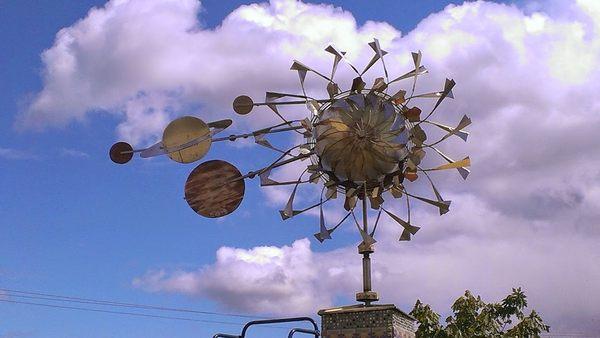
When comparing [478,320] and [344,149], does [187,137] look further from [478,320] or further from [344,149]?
[478,320]

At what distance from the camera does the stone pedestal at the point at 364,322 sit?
8102 millimetres

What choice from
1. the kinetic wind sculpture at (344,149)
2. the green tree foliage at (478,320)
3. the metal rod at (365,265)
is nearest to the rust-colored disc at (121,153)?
the kinetic wind sculpture at (344,149)

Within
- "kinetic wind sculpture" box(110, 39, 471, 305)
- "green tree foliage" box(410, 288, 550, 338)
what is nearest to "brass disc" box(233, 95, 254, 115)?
"kinetic wind sculpture" box(110, 39, 471, 305)

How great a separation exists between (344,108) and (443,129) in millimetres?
1314

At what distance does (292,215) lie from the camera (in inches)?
349

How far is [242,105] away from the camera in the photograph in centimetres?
903

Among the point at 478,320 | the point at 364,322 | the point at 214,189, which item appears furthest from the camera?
the point at 478,320

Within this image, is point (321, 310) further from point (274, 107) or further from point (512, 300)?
point (512, 300)

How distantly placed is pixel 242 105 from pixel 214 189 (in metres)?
1.05

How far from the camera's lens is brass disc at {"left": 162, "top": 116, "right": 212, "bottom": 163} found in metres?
8.91

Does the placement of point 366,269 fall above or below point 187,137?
below

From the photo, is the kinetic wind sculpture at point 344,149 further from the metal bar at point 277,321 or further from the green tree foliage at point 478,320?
the green tree foliage at point 478,320

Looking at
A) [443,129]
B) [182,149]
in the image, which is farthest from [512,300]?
[182,149]

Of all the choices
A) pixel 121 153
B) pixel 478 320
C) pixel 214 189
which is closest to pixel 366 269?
pixel 214 189
